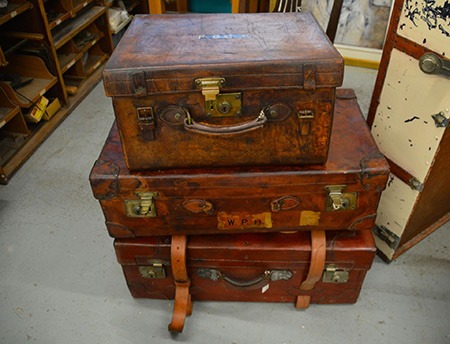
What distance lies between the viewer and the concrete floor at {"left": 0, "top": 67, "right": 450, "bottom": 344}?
4.75 feet

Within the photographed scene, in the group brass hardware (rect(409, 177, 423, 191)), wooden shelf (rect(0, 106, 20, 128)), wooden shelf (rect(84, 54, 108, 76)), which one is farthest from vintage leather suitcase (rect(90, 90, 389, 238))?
wooden shelf (rect(84, 54, 108, 76))

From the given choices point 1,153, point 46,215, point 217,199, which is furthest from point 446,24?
point 1,153

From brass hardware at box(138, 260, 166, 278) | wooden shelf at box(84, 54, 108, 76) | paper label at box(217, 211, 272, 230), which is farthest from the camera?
wooden shelf at box(84, 54, 108, 76)

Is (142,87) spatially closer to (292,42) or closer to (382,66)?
(292,42)

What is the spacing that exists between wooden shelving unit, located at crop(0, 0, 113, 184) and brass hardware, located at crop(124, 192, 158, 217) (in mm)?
1143

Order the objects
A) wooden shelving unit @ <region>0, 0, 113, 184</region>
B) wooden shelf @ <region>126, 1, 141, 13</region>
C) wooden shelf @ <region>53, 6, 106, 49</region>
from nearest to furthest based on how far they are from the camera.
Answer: wooden shelving unit @ <region>0, 0, 113, 184</region> → wooden shelf @ <region>53, 6, 106, 49</region> → wooden shelf @ <region>126, 1, 141, 13</region>

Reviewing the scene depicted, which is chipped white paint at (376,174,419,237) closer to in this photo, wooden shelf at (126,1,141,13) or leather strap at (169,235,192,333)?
leather strap at (169,235,192,333)

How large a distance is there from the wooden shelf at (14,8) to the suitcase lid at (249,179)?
51.0 inches

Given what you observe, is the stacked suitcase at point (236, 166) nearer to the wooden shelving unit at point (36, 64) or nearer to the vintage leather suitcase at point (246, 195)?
the vintage leather suitcase at point (246, 195)

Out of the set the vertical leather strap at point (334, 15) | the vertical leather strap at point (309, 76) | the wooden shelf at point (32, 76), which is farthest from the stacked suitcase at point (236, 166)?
the wooden shelf at point (32, 76)

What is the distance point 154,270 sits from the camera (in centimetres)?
144

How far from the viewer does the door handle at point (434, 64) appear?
118 centimetres

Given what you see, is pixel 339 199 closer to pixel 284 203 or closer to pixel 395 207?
pixel 284 203

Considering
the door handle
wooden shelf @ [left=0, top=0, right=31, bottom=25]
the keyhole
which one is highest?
the door handle
